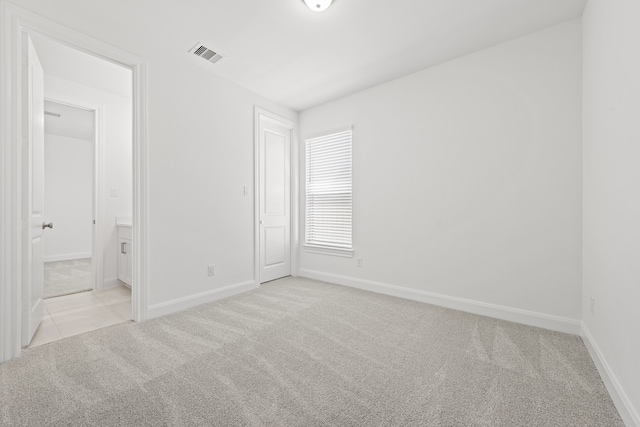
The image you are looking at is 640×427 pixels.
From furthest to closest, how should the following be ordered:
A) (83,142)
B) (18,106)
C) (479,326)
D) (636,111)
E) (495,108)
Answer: (83,142) < (495,108) < (479,326) < (18,106) < (636,111)

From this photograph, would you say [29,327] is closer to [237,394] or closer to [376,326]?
[237,394]

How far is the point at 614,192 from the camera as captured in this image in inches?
61.7

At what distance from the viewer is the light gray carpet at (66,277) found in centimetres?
353

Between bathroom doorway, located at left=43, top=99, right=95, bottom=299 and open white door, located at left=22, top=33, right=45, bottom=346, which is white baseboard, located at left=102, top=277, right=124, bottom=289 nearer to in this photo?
open white door, located at left=22, top=33, right=45, bottom=346

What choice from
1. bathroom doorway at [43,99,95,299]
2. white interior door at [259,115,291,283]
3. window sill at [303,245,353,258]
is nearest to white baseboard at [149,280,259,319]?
white interior door at [259,115,291,283]

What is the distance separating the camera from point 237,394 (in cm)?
153

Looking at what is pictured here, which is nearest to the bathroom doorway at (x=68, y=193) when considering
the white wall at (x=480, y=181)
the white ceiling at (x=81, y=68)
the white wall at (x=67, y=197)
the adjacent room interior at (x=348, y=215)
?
the white wall at (x=67, y=197)

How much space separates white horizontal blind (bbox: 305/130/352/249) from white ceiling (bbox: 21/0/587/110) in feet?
3.57

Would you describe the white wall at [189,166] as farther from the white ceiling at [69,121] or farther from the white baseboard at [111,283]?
the white ceiling at [69,121]

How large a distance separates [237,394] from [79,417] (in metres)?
0.76

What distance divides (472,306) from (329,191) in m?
2.25

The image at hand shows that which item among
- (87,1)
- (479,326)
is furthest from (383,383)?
(87,1)

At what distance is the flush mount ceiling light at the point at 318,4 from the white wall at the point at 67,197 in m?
5.83

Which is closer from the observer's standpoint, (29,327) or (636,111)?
(636,111)
